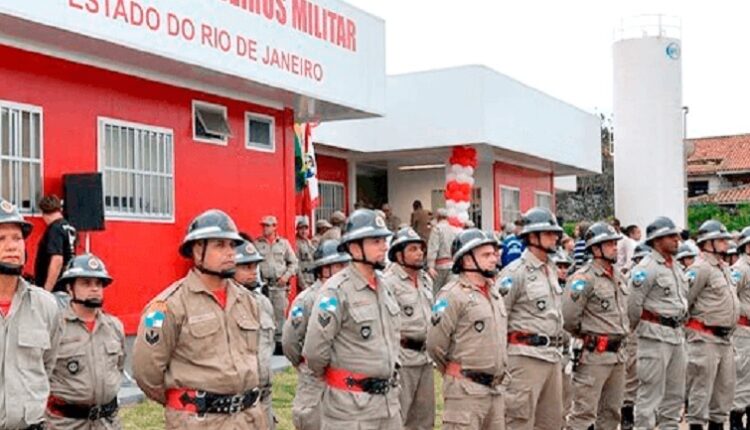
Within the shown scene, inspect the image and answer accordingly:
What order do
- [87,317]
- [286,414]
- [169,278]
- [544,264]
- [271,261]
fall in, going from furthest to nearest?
[271,261]
[169,278]
[286,414]
[544,264]
[87,317]

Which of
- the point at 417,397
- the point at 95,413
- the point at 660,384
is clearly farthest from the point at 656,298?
the point at 95,413

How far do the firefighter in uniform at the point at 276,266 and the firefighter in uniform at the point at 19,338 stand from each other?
8.70 meters

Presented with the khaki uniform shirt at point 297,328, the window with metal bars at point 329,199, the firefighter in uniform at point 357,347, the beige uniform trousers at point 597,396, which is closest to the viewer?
the firefighter in uniform at point 357,347

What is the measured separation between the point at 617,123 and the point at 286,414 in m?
20.4

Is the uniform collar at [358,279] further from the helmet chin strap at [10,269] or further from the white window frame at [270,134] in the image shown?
the white window frame at [270,134]

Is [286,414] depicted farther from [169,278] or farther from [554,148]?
[554,148]

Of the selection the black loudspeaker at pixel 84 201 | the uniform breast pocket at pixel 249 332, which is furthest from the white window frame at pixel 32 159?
the uniform breast pocket at pixel 249 332

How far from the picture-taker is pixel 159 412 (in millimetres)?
10445

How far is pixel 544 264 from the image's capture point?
905 cm

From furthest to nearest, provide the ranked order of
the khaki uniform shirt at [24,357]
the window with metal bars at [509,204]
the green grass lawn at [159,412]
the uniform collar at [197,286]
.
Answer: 1. the window with metal bars at [509,204]
2. the green grass lawn at [159,412]
3. the uniform collar at [197,286]
4. the khaki uniform shirt at [24,357]

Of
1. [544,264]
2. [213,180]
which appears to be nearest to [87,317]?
[544,264]

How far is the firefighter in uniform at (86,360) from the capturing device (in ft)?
22.5

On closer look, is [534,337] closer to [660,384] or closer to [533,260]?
[533,260]

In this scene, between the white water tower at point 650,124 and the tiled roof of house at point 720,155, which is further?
the tiled roof of house at point 720,155
